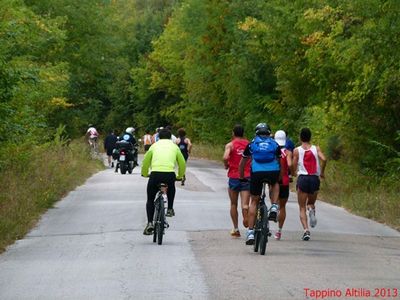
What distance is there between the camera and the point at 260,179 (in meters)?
15.6

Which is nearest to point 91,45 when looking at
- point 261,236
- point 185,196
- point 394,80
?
point 185,196

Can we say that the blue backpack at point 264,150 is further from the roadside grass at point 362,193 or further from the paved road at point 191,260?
the roadside grass at point 362,193

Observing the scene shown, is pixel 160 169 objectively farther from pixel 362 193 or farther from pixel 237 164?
pixel 362 193

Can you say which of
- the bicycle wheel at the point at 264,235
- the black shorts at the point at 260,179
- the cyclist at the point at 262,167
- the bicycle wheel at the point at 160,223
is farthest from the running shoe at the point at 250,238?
the bicycle wheel at the point at 160,223

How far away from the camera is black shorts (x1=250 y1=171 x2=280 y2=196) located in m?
15.6

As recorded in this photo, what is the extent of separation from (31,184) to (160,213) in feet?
32.6

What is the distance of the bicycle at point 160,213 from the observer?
16328mm

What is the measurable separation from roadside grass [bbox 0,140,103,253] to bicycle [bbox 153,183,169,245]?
2469mm

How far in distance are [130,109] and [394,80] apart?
2747 inches

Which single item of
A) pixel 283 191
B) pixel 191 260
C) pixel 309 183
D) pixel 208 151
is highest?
pixel 309 183

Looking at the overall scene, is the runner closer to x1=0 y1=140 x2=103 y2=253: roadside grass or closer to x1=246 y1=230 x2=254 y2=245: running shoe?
x1=246 y1=230 x2=254 y2=245: running shoe

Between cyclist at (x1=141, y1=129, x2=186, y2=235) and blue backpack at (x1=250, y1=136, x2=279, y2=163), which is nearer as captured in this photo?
blue backpack at (x1=250, y1=136, x2=279, y2=163)

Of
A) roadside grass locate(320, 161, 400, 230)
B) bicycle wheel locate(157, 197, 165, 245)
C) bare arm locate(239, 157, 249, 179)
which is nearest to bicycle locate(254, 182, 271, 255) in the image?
bare arm locate(239, 157, 249, 179)

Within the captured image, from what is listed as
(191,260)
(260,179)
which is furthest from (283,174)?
(191,260)
